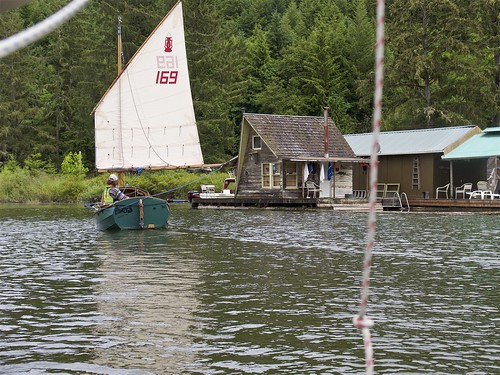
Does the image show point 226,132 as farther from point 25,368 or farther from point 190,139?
point 25,368

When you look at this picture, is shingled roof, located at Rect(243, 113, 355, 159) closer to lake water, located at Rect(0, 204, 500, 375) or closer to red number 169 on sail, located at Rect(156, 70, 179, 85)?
red number 169 on sail, located at Rect(156, 70, 179, 85)

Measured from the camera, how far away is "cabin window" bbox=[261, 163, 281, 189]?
4893 cm

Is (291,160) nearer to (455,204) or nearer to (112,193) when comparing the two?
(455,204)

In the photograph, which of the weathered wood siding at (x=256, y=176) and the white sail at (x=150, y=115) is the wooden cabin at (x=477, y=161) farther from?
the white sail at (x=150, y=115)

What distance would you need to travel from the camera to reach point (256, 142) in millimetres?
50500

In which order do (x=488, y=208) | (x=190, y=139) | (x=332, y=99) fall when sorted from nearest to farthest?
(x=190, y=139) < (x=488, y=208) < (x=332, y=99)

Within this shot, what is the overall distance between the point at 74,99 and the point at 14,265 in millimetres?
61374

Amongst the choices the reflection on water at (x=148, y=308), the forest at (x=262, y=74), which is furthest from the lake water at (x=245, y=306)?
the forest at (x=262, y=74)

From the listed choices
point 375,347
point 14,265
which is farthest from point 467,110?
point 375,347

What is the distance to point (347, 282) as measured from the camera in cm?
1548

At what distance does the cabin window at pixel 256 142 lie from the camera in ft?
164

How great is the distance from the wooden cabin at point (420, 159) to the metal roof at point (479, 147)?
64 centimetres

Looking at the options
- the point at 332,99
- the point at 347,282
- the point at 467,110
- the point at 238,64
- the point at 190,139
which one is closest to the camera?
the point at 347,282

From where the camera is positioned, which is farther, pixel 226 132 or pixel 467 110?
pixel 226 132
